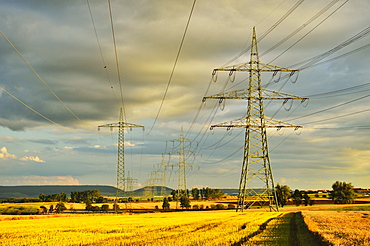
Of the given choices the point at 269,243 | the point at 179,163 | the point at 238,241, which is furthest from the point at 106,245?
the point at 179,163

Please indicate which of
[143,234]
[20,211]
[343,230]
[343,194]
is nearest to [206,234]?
[143,234]

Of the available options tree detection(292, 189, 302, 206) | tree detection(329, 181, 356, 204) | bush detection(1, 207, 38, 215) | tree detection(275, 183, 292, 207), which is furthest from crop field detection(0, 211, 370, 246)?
tree detection(329, 181, 356, 204)

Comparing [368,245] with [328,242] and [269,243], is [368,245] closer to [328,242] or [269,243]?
[328,242]

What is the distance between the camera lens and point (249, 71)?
7325 centimetres

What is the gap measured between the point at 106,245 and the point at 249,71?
53.2m

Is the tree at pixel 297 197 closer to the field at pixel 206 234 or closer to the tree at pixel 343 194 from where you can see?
the tree at pixel 343 194

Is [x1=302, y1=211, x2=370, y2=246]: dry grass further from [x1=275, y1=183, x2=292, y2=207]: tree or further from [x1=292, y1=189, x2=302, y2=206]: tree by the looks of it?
[x1=292, y1=189, x2=302, y2=206]: tree

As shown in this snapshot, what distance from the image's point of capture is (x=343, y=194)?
182 meters

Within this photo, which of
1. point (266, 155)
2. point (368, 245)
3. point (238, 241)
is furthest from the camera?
point (266, 155)

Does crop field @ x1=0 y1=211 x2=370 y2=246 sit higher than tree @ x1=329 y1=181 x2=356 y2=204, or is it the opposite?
tree @ x1=329 y1=181 x2=356 y2=204

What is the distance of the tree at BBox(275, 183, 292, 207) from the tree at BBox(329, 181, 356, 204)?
28.9m

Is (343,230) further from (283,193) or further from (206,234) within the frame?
(283,193)

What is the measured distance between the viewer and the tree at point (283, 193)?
6486 inches

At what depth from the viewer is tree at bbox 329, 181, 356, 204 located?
182 m
